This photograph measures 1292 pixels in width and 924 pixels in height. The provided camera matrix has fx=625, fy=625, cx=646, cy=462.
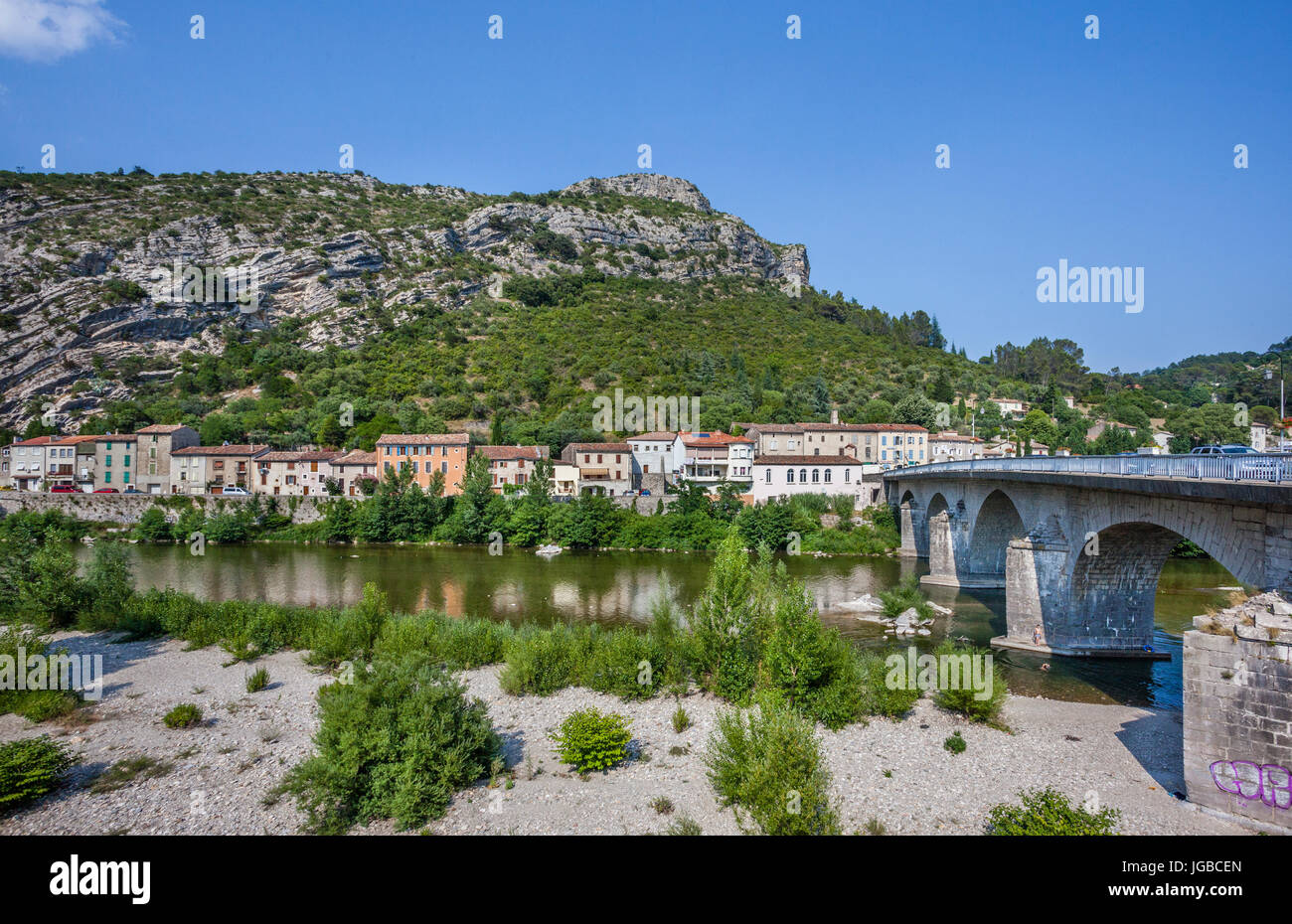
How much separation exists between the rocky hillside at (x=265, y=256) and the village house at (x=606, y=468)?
2327 inches

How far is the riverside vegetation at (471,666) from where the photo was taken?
10094 millimetres

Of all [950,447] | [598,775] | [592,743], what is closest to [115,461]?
[592,743]

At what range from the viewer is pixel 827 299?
13900 cm

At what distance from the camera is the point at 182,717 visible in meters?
14.3

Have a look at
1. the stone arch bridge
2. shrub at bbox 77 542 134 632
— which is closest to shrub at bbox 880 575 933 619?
the stone arch bridge

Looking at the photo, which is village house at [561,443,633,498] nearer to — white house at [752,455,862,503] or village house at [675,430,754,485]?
village house at [675,430,754,485]

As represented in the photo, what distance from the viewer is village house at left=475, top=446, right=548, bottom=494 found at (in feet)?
192

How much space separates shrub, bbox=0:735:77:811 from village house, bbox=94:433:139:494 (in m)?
62.2

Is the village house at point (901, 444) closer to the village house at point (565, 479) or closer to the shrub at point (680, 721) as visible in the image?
the village house at point (565, 479)
